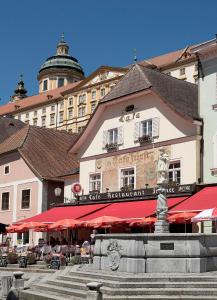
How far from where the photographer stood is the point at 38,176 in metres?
40.3

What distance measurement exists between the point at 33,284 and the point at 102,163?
1715 centimetres

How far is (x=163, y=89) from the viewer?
3338cm

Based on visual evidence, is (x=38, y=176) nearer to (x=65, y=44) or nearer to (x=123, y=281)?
(x=123, y=281)

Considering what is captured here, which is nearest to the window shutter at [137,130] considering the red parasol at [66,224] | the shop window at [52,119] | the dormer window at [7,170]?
the red parasol at [66,224]

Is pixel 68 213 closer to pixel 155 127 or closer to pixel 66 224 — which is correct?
pixel 66 224

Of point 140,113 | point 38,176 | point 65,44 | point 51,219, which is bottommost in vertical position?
point 51,219

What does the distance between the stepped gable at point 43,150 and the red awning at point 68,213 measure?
18.1 ft

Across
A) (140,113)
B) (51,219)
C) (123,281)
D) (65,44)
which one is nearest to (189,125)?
(140,113)

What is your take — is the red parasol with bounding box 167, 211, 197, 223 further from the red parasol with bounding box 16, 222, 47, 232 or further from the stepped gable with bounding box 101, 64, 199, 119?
the red parasol with bounding box 16, 222, 47, 232

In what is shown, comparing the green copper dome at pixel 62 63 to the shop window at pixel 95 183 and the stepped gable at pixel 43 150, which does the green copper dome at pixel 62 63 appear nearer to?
the stepped gable at pixel 43 150

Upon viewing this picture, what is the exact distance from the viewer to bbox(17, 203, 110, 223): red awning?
1280 inches

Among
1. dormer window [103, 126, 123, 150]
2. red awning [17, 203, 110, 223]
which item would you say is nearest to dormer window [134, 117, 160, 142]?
dormer window [103, 126, 123, 150]

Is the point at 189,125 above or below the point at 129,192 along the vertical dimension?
above

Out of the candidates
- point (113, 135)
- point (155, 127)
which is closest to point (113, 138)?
point (113, 135)
